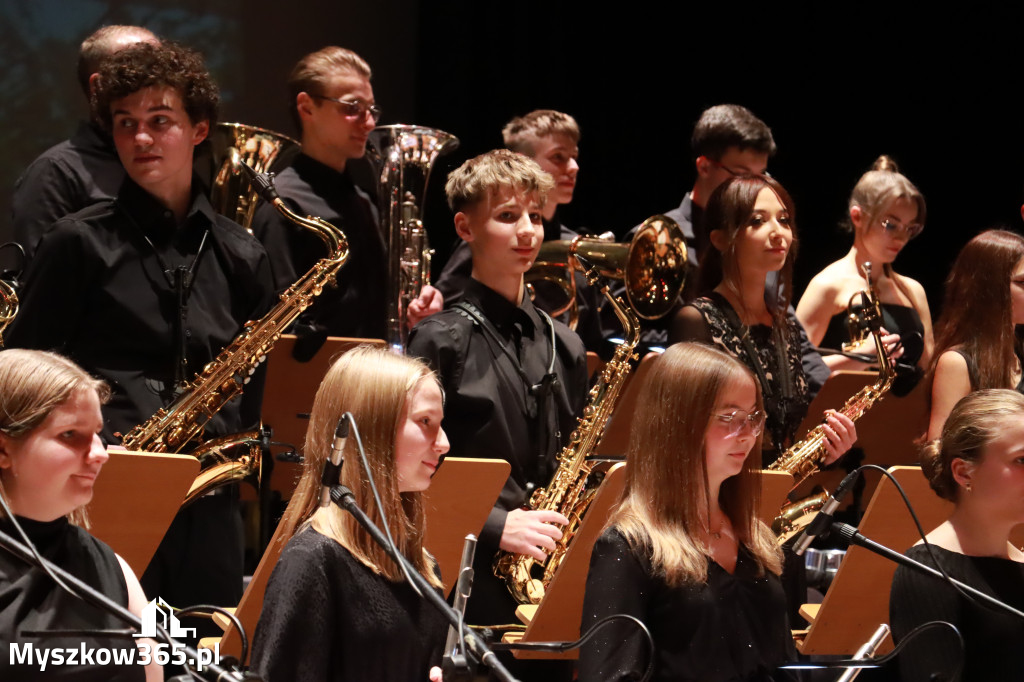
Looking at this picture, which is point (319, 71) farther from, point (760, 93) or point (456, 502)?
point (760, 93)

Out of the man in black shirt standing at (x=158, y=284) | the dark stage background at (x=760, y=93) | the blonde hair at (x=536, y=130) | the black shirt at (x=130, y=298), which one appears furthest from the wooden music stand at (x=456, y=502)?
the dark stage background at (x=760, y=93)

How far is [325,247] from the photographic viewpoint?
167 inches

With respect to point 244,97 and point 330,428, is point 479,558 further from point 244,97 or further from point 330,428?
point 244,97

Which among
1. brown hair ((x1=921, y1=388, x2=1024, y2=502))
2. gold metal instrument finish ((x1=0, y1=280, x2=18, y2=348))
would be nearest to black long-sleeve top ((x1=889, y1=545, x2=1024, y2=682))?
brown hair ((x1=921, y1=388, x2=1024, y2=502))

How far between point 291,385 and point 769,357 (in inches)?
57.7

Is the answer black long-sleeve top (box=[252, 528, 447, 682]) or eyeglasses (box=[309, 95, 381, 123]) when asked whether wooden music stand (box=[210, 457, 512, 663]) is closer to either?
black long-sleeve top (box=[252, 528, 447, 682])

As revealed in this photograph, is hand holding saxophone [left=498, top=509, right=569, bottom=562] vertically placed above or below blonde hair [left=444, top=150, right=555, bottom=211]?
below

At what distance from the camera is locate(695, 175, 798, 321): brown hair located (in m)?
3.70

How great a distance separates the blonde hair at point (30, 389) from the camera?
2158mm

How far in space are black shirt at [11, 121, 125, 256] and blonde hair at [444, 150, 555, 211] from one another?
A: 98 centimetres

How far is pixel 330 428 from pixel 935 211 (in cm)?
490

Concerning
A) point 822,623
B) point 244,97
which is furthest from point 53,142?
point 822,623

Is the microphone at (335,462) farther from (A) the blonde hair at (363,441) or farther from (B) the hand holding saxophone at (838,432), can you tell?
(B) the hand holding saxophone at (838,432)

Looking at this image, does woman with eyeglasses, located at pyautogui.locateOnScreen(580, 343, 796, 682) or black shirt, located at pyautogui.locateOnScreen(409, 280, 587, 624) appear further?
black shirt, located at pyautogui.locateOnScreen(409, 280, 587, 624)
